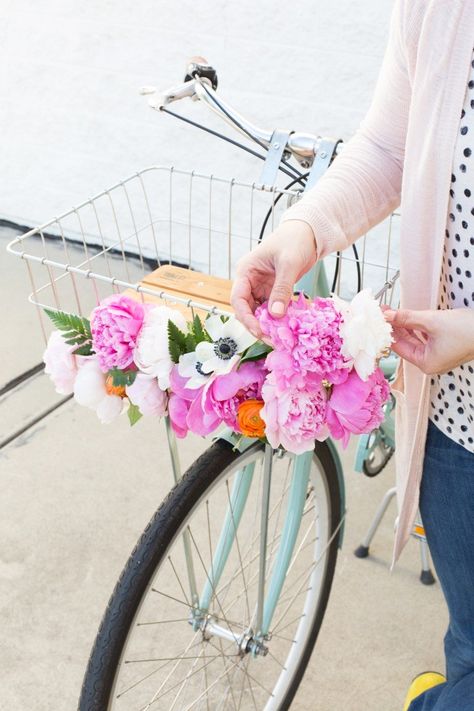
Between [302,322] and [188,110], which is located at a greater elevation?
[302,322]

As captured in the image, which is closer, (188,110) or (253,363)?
(253,363)

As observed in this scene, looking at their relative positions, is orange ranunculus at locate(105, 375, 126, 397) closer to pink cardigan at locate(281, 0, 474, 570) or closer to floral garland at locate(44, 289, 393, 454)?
floral garland at locate(44, 289, 393, 454)

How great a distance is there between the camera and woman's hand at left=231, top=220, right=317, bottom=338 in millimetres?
868

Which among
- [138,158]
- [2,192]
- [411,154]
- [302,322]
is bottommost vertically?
[2,192]

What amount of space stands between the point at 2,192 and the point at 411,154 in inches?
122

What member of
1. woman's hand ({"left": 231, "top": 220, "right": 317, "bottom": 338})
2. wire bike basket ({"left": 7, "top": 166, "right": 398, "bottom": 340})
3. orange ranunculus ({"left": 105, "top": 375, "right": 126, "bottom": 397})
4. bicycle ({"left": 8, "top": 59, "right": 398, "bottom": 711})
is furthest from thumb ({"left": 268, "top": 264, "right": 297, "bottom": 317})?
wire bike basket ({"left": 7, "top": 166, "right": 398, "bottom": 340})

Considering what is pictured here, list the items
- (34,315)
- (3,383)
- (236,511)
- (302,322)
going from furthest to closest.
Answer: (34,315) → (3,383) → (236,511) → (302,322)

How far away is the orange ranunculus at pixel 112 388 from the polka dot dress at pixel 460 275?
396mm

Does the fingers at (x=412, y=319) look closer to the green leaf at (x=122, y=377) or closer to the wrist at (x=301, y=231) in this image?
the wrist at (x=301, y=231)

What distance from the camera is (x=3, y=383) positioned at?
8.41ft

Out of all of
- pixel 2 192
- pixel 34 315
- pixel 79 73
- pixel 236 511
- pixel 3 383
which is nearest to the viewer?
pixel 236 511

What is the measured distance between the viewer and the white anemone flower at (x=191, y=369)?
0.87 m

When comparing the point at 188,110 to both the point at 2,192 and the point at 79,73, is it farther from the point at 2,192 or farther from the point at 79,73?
the point at 2,192

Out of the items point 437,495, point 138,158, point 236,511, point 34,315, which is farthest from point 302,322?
point 138,158
